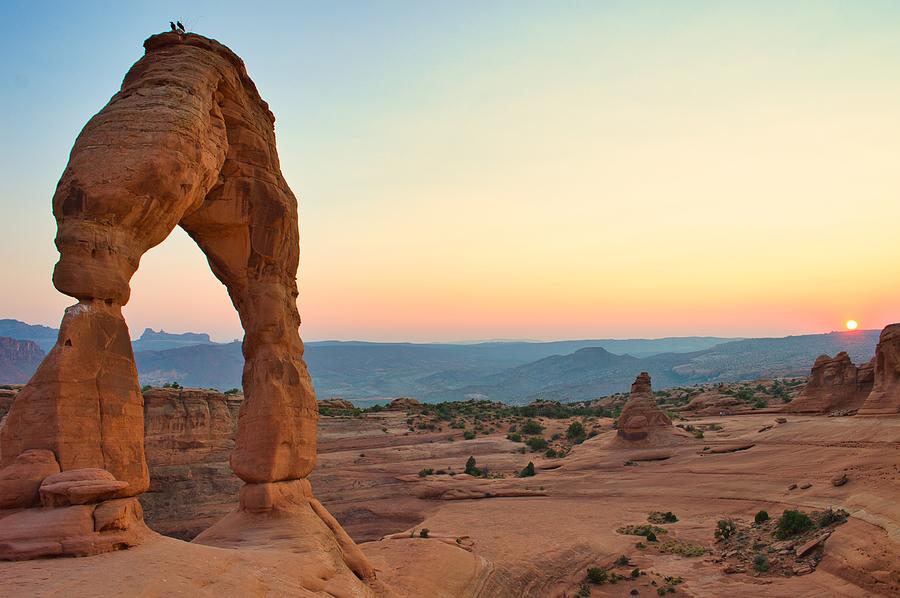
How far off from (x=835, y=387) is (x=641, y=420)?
461 inches

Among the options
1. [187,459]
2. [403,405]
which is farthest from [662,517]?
[403,405]

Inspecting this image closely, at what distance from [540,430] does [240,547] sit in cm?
3813

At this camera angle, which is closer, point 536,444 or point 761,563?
point 761,563

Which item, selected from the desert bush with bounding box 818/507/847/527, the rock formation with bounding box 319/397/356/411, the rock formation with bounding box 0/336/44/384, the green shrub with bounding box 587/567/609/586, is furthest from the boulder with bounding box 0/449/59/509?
the rock formation with bounding box 0/336/44/384

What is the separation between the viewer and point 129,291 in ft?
34.8

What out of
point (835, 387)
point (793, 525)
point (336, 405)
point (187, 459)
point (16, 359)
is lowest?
point (793, 525)

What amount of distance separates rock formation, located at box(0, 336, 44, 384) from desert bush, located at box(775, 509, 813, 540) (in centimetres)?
16488

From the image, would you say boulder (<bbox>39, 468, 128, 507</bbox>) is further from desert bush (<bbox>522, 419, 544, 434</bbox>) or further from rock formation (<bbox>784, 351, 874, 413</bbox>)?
desert bush (<bbox>522, 419, 544, 434</bbox>)

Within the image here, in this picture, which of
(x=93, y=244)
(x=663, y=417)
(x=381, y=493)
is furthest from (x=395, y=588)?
(x=663, y=417)

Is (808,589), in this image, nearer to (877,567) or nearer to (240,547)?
(877,567)

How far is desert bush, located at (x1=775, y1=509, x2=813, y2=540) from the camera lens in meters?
18.9

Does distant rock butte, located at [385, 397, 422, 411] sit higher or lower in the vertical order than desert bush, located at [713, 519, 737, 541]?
higher

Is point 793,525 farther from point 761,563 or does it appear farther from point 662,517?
point 662,517

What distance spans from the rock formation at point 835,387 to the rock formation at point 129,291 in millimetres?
32681
